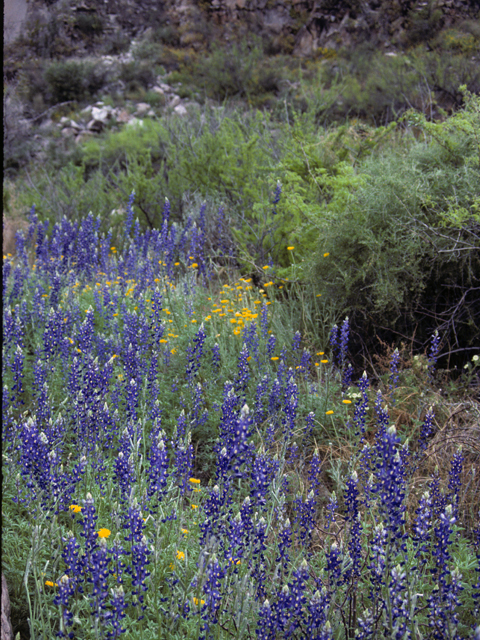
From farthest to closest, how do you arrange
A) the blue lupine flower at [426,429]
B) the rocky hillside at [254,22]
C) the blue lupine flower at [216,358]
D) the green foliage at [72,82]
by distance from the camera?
the green foliage at [72,82] < the rocky hillside at [254,22] < the blue lupine flower at [216,358] < the blue lupine flower at [426,429]

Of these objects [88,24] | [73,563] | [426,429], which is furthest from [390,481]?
[88,24]

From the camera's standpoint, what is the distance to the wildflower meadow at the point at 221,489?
5.28 ft

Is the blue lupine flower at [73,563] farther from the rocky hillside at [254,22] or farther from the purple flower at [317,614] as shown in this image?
the rocky hillside at [254,22]

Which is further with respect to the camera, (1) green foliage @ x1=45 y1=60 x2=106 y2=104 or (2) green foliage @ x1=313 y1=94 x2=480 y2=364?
(1) green foliage @ x1=45 y1=60 x2=106 y2=104

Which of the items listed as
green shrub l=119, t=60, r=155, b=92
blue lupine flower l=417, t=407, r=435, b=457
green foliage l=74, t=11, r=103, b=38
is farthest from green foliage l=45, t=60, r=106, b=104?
blue lupine flower l=417, t=407, r=435, b=457

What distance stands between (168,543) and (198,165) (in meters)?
7.44

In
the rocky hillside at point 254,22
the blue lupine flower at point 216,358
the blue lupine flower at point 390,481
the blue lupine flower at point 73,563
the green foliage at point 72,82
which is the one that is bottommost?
the green foliage at point 72,82

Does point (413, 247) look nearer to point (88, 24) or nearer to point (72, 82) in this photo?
point (72, 82)

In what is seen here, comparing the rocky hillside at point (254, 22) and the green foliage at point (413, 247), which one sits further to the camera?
the rocky hillside at point (254, 22)

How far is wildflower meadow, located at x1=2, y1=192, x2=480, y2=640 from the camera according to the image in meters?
1.61

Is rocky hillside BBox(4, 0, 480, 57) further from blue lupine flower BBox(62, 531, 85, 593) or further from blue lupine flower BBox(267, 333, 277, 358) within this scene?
blue lupine flower BBox(62, 531, 85, 593)

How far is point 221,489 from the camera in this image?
6.34 feet

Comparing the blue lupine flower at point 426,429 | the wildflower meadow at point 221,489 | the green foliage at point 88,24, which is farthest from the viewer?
the green foliage at point 88,24

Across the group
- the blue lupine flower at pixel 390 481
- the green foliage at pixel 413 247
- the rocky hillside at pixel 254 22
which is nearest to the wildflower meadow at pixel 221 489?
the blue lupine flower at pixel 390 481
